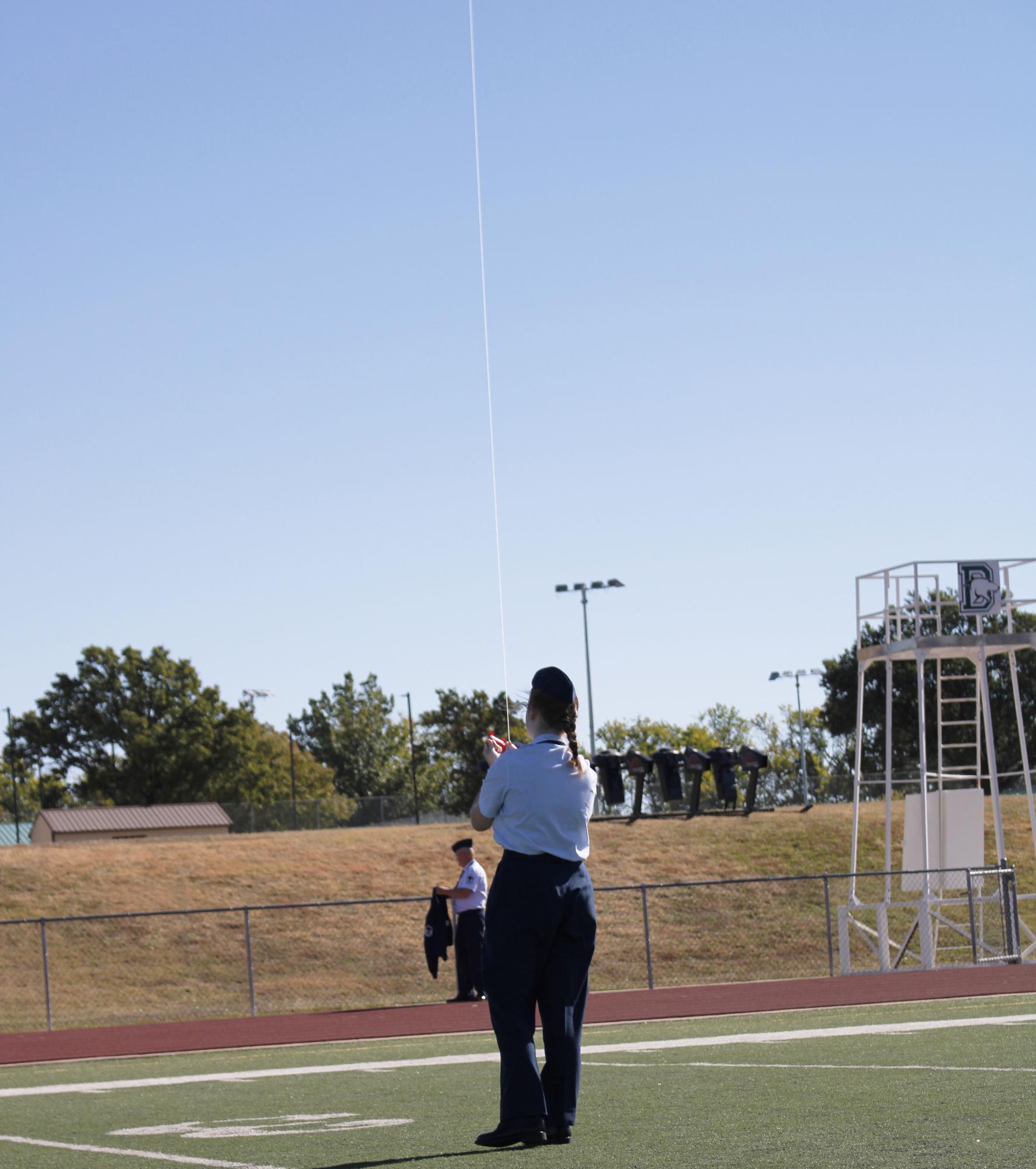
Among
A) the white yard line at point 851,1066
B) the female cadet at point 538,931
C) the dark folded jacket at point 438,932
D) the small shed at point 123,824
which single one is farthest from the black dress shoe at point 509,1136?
the small shed at point 123,824

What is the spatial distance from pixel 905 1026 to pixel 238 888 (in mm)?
30290

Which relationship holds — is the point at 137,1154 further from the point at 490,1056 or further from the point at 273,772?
the point at 273,772

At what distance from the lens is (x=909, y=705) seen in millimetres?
86500

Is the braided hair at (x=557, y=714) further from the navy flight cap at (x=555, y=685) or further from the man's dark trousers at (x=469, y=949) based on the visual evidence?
the man's dark trousers at (x=469, y=949)

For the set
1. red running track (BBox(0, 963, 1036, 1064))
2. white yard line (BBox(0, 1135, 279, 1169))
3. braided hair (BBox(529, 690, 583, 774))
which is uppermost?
braided hair (BBox(529, 690, 583, 774))

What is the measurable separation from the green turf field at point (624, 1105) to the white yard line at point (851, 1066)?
32mm

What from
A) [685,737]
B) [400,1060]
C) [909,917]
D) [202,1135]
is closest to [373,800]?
[909,917]

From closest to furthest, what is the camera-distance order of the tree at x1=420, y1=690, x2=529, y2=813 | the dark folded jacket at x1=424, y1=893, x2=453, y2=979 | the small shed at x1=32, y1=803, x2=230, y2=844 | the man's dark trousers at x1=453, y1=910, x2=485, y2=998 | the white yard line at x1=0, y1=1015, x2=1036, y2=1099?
the white yard line at x1=0, y1=1015, x2=1036, y2=1099 < the man's dark trousers at x1=453, y1=910, x2=485, y2=998 < the dark folded jacket at x1=424, y1=893, x2=453, y2=979 < the small shed at x1=32, y1=803, x2=230, y2=844 < the tree at x1=420, y1=690, x2=529, y2=813

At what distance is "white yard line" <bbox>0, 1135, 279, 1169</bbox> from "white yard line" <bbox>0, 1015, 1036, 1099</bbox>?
3.51m

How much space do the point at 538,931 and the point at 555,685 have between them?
921 mm

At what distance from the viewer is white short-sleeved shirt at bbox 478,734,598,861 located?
5.89m

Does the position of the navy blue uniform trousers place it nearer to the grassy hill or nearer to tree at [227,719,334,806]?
the grassy hill

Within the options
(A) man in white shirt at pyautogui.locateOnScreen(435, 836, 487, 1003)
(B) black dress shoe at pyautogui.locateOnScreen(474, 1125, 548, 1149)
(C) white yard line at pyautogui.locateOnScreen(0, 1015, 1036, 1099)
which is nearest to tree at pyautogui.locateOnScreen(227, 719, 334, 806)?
(A) man in white shirt at pyautogui.locateOnScreen(435, 836, 487, 1003)

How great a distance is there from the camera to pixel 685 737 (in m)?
116
